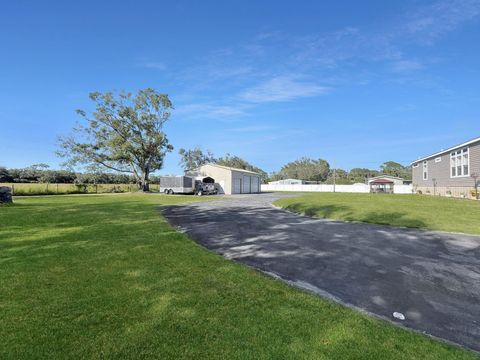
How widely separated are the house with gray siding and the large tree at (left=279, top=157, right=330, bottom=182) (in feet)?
196

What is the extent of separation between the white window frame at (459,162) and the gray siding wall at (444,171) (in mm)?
328

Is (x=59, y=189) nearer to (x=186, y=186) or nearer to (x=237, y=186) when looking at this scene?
(x=186, y=186)

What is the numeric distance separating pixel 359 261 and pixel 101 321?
462 centimetres

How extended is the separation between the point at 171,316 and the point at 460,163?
89.2 feet

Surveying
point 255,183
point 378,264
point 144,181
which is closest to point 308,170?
point 255,183

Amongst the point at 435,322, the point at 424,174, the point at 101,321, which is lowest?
the point at 435,322

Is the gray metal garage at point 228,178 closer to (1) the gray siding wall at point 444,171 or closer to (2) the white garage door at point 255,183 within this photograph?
(2) the white garage door at point 255,183

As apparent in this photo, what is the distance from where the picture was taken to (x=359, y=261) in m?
5.73

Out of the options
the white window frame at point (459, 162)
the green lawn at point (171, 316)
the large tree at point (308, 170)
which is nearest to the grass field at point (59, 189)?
the green lawn at point (171, 316)

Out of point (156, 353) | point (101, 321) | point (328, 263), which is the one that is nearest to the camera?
point (156, 353)

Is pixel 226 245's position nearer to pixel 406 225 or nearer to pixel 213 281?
pixel 213 281

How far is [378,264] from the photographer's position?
5562 millimetres

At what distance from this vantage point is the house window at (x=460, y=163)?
72.6ft

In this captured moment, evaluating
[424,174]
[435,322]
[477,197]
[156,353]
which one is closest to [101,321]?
[156,353]
